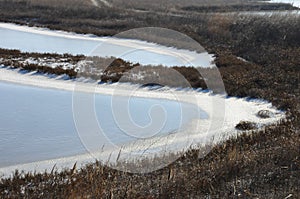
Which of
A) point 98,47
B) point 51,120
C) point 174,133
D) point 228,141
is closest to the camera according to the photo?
point 228,141

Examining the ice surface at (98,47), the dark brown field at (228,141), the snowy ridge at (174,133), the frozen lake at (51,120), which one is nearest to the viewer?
the dark brown field at (228,141)

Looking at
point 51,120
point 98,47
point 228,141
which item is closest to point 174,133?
point 228,141

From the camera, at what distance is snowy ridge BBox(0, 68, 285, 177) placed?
870 cm

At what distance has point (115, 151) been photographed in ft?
30.1

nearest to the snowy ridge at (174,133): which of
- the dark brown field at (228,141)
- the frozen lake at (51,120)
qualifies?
the frozen lake at (51,120)

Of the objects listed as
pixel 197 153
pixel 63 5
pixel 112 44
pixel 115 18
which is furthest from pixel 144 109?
pixel 63 5

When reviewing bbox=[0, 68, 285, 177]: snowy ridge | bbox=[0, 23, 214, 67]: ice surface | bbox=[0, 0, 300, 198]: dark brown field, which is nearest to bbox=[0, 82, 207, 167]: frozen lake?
bbox=[0, 68, 285, 177]: snowy ridge

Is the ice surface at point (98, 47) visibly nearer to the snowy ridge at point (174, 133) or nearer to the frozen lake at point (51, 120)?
the snowy ridge at point (174, 133)

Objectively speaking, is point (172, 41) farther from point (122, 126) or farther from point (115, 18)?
point (122, 126)

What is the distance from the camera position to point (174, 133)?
35.0ft

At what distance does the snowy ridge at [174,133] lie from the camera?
8695 millimetres

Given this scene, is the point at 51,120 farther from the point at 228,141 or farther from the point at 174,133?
the point at 228,141

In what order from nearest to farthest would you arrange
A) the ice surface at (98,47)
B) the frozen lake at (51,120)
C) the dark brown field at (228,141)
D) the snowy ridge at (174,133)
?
the dark brown field at (228,141) → the snowy ridge at (174,133) → the frozen lake at (51,120) → the ice surface at (98,47)

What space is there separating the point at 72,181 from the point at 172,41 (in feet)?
66.3
